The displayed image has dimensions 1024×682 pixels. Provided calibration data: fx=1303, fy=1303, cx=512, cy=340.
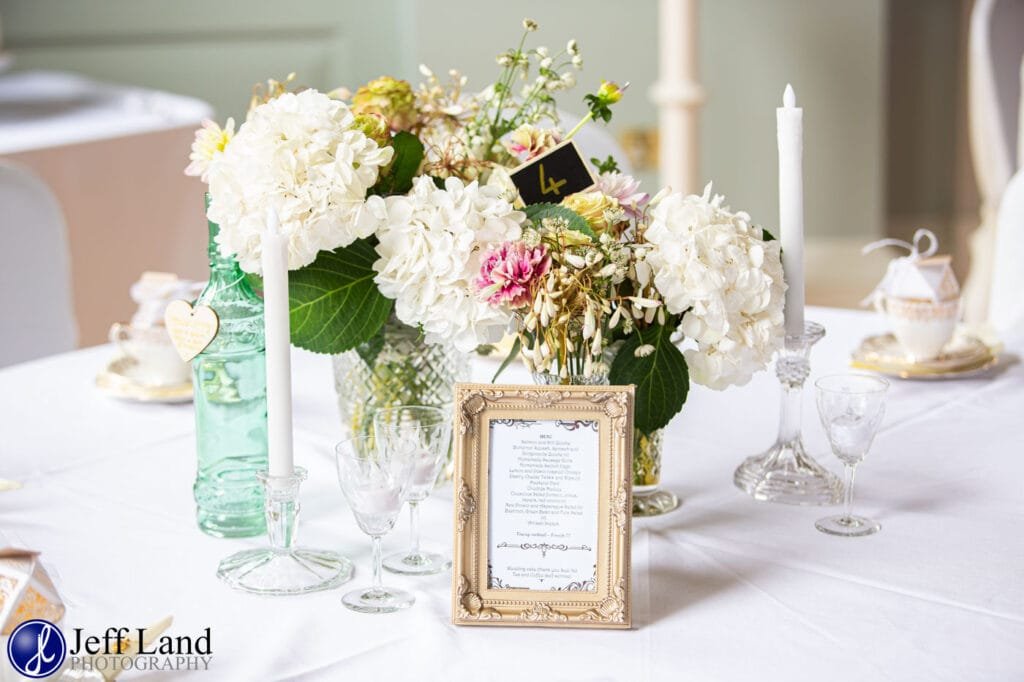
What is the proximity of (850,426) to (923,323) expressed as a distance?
493mm

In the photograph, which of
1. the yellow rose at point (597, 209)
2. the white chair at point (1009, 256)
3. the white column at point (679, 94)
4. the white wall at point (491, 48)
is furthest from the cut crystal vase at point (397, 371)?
the white wall at point (491, 48)

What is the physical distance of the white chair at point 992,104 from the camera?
8.54ft

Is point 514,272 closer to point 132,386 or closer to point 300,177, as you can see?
point 300,177

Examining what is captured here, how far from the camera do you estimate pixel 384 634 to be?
3.12ft

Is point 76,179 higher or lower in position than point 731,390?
higher

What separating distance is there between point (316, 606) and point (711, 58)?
3.22 metres

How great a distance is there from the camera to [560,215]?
1062mm

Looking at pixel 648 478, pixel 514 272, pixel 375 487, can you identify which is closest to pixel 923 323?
pixel 648 478

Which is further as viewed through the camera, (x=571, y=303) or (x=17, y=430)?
(x=17, y=430)

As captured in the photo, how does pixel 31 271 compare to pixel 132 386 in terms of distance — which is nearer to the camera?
pixel 132 386

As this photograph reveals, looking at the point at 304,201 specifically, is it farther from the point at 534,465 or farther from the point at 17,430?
the point at 17,430

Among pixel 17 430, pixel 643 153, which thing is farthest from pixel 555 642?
pixel 643 153

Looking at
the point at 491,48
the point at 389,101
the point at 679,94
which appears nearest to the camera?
the point at 389,101

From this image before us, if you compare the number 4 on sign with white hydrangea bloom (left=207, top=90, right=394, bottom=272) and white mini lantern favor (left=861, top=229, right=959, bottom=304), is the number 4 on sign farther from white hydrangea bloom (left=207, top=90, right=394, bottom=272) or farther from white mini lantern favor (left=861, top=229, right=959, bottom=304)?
white mini lantern favor (left=861, top=229, right=959, bottom=304)
